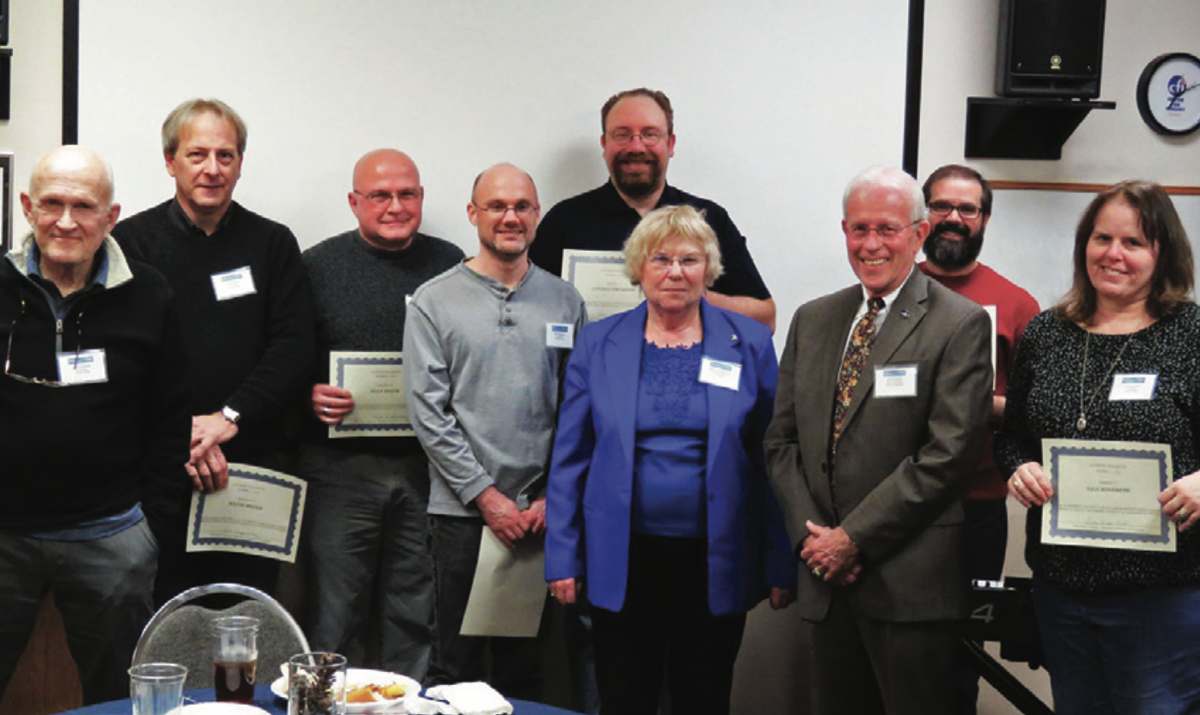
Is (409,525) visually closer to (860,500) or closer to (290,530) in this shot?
(290,530)

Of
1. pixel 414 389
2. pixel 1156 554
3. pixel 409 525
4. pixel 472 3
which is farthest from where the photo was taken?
pixel 472 3

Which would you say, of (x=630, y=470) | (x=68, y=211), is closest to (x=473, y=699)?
(x=630, y=470)

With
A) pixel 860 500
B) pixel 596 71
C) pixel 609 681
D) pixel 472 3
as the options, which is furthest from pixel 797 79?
pixel 609 681

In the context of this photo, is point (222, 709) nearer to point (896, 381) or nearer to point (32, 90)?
point (896, 381)

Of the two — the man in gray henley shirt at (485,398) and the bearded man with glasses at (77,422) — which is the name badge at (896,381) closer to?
the man in gray henley shirt at (485,398)

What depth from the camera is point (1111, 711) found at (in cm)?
269

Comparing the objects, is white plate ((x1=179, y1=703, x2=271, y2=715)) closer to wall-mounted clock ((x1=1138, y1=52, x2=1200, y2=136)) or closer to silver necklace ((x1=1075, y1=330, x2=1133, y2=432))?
silver necklace ((x1=1075, y1=330, x2=1133, y2=432))

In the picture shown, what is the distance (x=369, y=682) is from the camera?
1.94 meters

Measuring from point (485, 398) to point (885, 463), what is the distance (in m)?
1.21

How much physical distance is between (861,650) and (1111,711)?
57cm

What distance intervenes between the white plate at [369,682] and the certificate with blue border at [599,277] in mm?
1991

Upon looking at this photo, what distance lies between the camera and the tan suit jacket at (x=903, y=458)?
282cm

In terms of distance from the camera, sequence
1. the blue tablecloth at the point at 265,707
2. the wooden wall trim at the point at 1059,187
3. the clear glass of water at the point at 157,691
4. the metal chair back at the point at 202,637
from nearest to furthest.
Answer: the clear glass of water at the point at 157,691, the blue tablecloth at the point at 265,707, the metal chair back at the point at 202,637, the wooden wall trim at the point at 1059,187

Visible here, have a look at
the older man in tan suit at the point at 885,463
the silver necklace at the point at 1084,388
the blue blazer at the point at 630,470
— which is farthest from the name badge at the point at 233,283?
the silver necklace at the point at 1084,388
